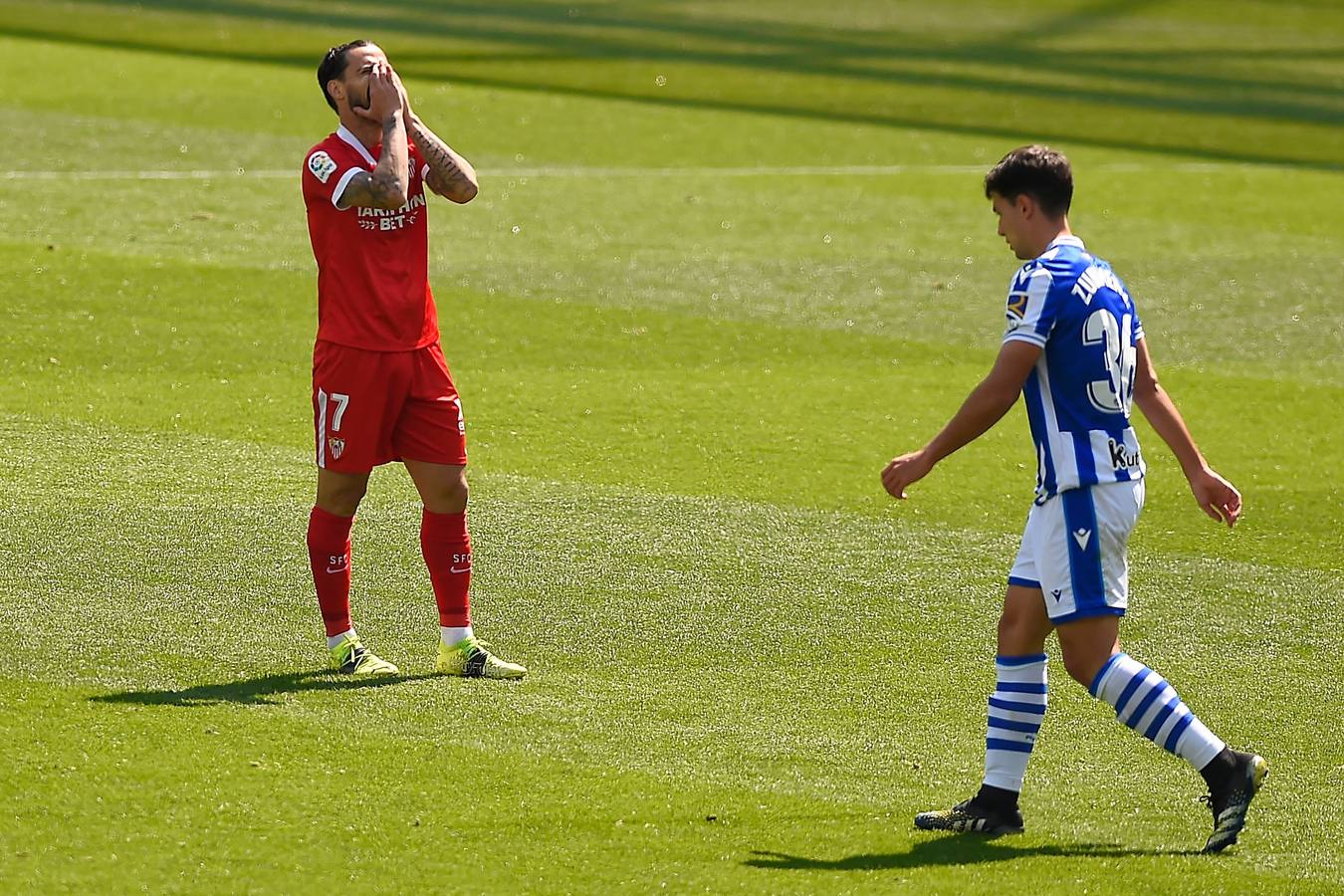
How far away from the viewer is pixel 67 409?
9180 mm

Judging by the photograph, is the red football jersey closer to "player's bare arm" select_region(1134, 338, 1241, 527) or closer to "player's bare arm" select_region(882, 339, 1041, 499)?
"player's bare arm" select_region(882, 339, 1041, 499)

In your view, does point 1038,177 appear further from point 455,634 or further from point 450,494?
point 455,634

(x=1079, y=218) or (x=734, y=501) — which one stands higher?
(x=1079, y=218)

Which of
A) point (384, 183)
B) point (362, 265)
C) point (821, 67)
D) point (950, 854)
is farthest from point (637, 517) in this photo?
point (821, 67)

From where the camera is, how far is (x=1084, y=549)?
16.1 ft

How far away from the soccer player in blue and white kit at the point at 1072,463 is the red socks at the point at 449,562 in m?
1.85

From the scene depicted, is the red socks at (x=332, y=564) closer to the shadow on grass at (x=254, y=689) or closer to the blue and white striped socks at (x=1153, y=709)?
the shadow on grass at (x=254, y=689)

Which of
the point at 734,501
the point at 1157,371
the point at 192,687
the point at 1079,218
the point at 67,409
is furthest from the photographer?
the point at 1079,218

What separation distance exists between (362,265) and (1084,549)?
2.45 m

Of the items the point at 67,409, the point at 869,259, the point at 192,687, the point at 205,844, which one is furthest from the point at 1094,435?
the point at 869,259

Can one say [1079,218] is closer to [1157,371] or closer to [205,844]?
[1157,371]

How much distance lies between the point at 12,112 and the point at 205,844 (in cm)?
1302

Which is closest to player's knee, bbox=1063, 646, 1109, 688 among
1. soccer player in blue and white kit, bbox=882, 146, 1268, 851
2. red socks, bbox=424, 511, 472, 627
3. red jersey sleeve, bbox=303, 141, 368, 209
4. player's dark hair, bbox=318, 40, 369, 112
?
soccer player in blue and white kit, bbox=882, 146, 1268, 851

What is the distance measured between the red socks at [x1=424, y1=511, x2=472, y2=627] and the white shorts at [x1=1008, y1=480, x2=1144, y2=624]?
6.70 feet
